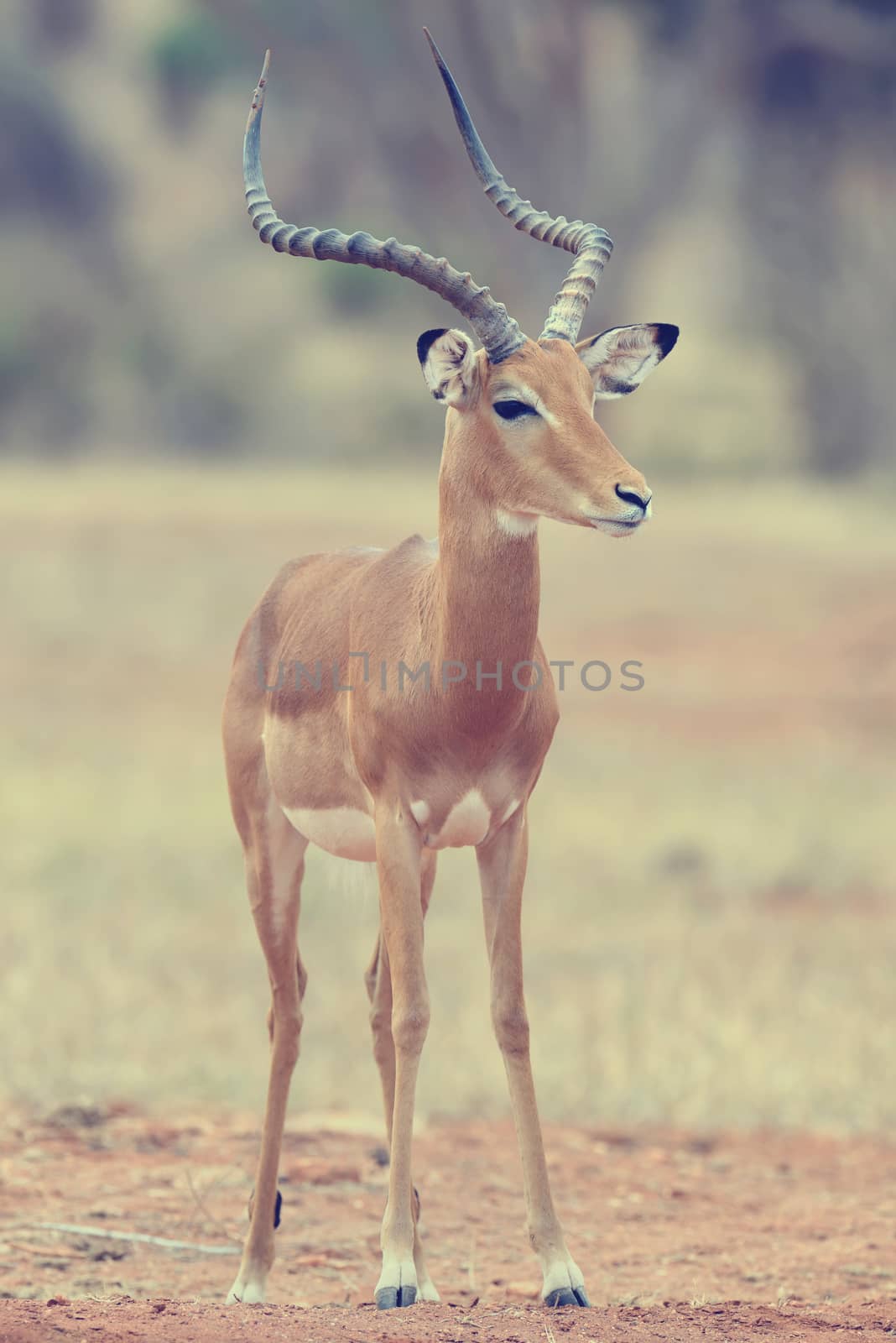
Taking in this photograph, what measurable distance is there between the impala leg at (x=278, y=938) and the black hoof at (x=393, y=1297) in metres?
1.11

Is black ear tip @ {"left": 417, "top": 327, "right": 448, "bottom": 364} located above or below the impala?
above

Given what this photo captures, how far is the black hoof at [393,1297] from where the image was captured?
5410mm

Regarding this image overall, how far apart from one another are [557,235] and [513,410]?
2.78ft

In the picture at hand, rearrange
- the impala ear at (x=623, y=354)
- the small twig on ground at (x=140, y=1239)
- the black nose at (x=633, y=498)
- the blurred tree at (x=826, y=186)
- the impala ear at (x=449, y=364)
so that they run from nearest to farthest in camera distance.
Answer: the black nose at (x=633, y=498) < the impala ear at (x=449, y=364) < the impala ear at (x=623, y=354) < the small twig on ground at (x=140, y=1239) < the blurred tree at (x=826, y=186)

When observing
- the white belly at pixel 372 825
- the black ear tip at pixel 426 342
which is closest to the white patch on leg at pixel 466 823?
the white belly at pixel 372 825

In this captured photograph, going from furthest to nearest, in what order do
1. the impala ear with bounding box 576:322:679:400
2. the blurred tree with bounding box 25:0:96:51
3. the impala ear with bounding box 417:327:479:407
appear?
the blurred tree with bounding box 25:0:96:51 < the impala ear with bounding box 576:322:679:400 < the impala ear with bounding box 417:327:479:407

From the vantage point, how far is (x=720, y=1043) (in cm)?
1046

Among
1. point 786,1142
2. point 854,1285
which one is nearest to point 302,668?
point 854,1285

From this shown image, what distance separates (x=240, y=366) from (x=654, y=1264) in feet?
125

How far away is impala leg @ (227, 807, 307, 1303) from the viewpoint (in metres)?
6.52

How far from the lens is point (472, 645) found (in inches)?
217

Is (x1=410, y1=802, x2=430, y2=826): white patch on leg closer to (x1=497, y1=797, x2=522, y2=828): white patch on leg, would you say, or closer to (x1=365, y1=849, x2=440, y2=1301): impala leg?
(x1=497, y1=797, x2=522, y2=828): white patch on leg

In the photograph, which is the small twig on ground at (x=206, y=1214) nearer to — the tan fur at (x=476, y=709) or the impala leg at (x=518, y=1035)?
the tan fur at (x=476, y=709)

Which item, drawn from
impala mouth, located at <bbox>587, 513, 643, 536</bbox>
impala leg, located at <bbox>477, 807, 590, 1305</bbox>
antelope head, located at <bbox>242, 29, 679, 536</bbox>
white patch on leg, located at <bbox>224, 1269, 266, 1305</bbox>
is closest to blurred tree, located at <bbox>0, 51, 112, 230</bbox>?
antelope head, located at <bbox>242, 29, 679, 536</bbox>
